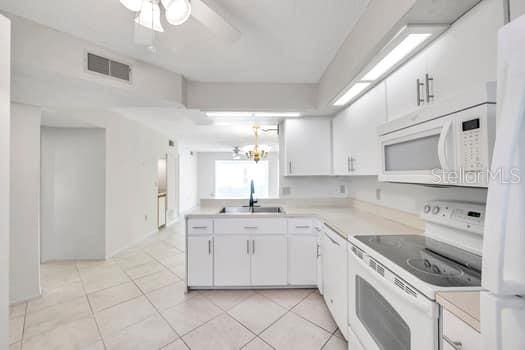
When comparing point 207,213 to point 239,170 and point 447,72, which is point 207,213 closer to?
point 447,72

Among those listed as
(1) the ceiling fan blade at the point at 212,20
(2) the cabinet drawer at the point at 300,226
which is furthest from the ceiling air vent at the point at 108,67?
(2) the cabinet drawer at the point at 300,226

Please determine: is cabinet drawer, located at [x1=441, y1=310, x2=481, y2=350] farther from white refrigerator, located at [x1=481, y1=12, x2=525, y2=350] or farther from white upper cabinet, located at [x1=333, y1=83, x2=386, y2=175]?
white upper cabinet, located at [x1=333, y1=83, x2=386, y2=175]

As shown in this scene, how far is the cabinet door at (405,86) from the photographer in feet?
4.28

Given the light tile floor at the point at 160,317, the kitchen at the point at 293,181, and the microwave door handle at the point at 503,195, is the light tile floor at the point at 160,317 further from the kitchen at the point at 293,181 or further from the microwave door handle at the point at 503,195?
the microwave door handle at the point at 503,195

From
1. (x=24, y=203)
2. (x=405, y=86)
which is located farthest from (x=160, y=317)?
(x=405, y=86)

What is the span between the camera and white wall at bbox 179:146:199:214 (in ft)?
23.1

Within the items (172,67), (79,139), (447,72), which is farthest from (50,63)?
(447,72)

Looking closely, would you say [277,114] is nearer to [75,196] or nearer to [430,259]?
[430,259]

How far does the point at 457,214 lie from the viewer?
1.25 m

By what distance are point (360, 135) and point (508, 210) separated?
5.67ft

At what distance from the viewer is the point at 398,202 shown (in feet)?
6.54

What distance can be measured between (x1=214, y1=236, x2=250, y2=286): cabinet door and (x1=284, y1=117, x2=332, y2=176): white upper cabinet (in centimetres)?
110

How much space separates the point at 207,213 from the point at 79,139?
262 cm

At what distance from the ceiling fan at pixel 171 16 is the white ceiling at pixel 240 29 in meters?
0.20
